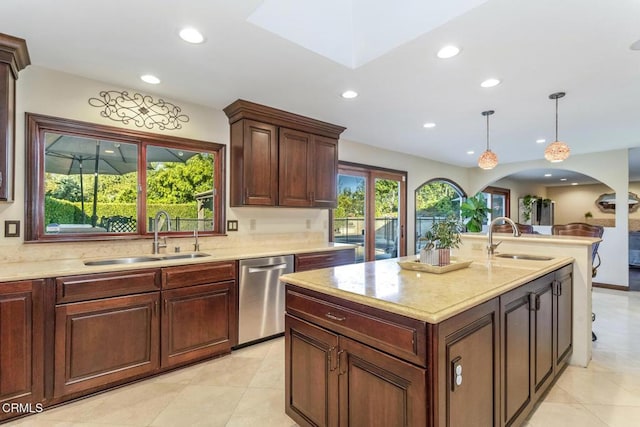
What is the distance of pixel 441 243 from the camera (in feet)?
6.92

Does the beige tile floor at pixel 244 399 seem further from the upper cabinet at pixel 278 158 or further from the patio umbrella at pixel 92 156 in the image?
the upper cabinet at pixel 278 158

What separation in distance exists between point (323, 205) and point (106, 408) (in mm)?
2783

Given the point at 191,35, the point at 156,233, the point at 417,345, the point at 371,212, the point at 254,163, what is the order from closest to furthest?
the point at 417,345 < the point at 191,35 < the point at 156,233 < the point at 254,163 < the point at 371,212

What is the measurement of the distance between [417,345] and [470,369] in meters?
0.36

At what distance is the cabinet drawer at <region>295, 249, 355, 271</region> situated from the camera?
135 inches

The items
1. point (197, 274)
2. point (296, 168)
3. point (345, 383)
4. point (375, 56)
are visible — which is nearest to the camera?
point (345, 383)

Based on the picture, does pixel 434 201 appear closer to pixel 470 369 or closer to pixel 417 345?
pixel 470 369

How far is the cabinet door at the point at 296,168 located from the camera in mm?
3613

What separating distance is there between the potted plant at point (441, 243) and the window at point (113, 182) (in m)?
2.29

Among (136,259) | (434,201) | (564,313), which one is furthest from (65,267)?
(434,201)

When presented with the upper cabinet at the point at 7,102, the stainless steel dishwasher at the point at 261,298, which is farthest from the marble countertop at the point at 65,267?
the upper cabinet at the point at 7,102

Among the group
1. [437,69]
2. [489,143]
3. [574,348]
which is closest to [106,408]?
[437,69]

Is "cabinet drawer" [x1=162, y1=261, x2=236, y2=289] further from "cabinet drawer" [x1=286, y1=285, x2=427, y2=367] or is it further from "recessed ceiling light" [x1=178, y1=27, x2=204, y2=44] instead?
"recessed ceiling light" [x1=178, y1=27, x2=204, y2=44]

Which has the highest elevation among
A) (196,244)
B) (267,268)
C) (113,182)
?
(113,182)
